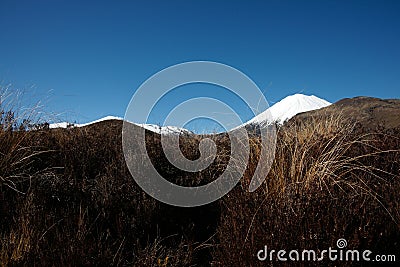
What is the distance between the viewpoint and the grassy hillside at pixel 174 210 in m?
3.00

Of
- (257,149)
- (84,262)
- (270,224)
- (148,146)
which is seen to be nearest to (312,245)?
(270,224)

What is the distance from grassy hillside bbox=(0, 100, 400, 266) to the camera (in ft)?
9.84

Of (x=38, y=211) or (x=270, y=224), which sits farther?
(x=38, y=211)

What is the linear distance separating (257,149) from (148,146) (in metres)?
2.22

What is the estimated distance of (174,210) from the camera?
474 centimetres

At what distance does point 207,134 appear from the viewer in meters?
7.68

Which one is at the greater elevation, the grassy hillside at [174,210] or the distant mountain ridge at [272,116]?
the distant mountain ridge at [272,116]

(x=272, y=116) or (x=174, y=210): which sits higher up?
(x=272, y=116)

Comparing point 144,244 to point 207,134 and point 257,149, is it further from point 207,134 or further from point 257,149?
point 207,134

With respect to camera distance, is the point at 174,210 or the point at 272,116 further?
the point at 272,116

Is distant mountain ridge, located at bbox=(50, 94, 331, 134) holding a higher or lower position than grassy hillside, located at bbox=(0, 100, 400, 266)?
higher

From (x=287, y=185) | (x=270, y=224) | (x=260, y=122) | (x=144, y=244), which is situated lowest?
(x=144, y=244)

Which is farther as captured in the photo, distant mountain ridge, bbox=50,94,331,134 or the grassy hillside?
distant mountain ridge, bbox=50,94,331,134

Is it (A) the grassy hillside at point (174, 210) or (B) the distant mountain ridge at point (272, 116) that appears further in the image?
(B) the distant mountain ridge at point (272, 116)
